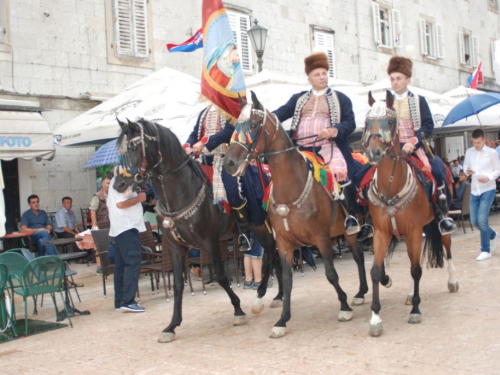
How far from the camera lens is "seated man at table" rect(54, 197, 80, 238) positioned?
12.1 metres

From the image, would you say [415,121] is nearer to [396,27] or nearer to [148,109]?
[148,109]

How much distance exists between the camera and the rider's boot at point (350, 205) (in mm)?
6012

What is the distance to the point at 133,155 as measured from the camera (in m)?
5.67

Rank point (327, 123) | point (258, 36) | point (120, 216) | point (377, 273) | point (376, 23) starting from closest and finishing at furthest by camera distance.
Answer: point (377, 273), point (327, 123), point (120, 216), point (258, 36), point (376, 23)

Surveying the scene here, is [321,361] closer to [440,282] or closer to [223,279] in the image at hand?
[223,279]

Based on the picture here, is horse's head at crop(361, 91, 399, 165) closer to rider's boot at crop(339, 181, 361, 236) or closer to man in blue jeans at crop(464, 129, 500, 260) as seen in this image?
rider's boot at crop(339, 181, 361, 236)

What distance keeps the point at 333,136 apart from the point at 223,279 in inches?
73.9

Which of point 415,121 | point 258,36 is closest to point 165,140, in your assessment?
point 415,121

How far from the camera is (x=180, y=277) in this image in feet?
19.8

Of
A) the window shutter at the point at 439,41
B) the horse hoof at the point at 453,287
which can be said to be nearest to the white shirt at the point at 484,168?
the horse hoof at the point at 453,287

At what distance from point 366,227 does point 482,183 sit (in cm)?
375

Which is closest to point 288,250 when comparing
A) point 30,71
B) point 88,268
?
point 88,268

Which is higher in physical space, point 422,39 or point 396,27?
point 396,27

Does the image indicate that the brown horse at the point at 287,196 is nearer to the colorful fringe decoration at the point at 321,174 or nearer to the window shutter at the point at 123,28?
the colorful fringe decoration at the point at 321,174
